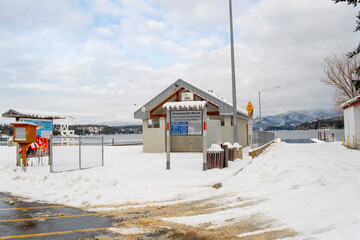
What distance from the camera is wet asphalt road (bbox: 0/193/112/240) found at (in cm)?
512

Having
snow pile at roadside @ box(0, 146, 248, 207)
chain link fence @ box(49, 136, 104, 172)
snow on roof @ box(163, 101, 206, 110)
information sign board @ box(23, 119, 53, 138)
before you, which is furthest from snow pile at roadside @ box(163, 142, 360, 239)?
information sign board @ box(23, 119, 53, 138)

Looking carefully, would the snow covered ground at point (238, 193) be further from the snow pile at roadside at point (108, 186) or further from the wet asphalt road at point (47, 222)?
the wet asphalt road at point (47, 222)

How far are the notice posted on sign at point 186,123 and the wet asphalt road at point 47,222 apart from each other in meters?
6.35

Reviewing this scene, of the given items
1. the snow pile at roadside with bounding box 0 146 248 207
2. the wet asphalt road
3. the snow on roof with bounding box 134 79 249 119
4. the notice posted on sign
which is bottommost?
the wet asphalt road

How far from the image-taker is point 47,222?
19.3 ft

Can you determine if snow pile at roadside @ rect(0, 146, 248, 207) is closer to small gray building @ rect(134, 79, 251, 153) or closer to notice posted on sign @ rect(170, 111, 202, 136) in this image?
notice posted on sign @ rect(170, 111, 202, 136)

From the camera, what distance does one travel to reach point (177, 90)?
21.7m

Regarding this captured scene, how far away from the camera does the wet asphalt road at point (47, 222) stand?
16.8ft

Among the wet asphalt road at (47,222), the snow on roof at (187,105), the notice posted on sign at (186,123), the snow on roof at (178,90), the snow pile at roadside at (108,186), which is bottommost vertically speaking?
the wet asphalt road at (47,222)

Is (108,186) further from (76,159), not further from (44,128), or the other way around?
(76,159)

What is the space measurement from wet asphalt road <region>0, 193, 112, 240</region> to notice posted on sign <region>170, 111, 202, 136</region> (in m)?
6.35

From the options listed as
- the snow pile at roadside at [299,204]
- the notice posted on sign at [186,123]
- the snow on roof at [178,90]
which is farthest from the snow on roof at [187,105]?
the snow on roof at [178,90]

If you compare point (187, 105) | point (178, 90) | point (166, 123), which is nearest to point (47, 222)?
point (187, 105)

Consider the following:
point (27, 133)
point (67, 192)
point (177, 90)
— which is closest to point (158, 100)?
point (177, 90)
